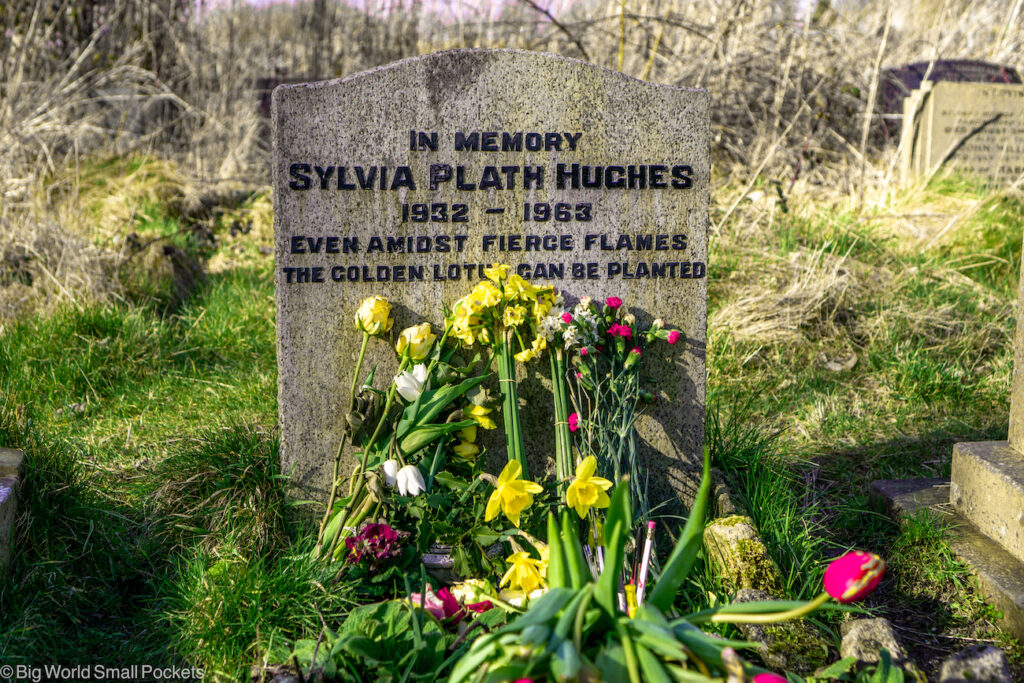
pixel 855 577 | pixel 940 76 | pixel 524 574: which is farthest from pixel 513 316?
pixel 940 76

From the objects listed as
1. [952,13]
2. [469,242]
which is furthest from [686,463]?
[952,13]

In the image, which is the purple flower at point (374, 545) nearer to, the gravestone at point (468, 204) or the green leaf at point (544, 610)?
the gravestone at point (468, 204)

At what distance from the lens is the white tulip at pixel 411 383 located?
7.91 ft

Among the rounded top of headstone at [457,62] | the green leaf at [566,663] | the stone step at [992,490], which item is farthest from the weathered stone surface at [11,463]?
the stone step at [992,490]

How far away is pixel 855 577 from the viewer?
1386 millimetres

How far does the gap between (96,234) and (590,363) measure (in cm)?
386

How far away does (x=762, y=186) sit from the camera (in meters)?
6.15

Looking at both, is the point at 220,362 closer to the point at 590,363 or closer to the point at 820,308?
the point at 590,363

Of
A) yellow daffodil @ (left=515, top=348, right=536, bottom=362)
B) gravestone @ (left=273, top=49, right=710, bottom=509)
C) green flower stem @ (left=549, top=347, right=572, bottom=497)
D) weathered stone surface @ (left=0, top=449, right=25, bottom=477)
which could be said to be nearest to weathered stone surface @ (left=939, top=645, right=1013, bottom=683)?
green flower stem @ (left=549, top=347, right=572, bottom=497)

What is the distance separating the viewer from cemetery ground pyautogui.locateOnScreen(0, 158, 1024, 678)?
2.18m

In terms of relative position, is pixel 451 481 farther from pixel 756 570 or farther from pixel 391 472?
pixel 756 570

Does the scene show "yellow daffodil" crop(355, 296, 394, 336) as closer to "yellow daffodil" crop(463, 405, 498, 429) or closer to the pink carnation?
"yellow daffodil" crop(463, 405, 498, 429)

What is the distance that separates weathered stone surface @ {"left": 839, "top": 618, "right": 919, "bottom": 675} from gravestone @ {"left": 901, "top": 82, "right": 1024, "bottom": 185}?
5.65 metres

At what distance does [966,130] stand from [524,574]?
634cm
